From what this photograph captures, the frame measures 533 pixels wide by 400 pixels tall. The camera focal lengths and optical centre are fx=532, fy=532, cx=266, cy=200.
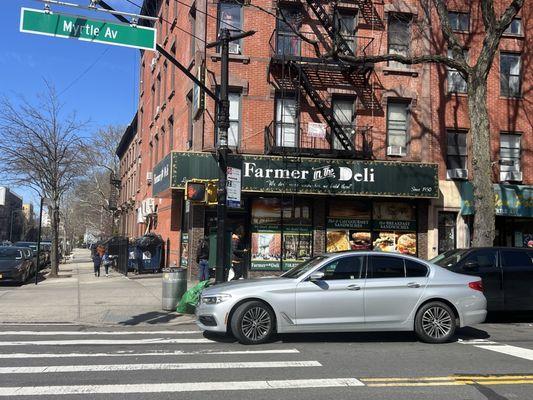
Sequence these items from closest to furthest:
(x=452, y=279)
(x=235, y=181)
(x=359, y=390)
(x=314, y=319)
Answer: (x=359, y=390) < (x=314, y=319) < (x=452, y=279) < (x=235, y=181)

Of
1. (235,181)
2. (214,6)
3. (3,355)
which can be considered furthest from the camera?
(214,6)

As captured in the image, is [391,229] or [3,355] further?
[391,229]

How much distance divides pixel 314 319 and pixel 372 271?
1.31m

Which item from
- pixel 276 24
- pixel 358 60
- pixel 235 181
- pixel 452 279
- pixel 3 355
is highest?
pixel 276 24

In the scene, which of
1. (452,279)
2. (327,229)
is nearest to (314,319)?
(452,279)

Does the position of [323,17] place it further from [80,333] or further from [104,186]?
[104,186]

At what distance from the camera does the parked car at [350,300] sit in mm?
8586

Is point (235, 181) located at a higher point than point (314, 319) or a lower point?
higher

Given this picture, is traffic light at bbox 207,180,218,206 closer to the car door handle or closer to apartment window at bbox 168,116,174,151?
the car door handle

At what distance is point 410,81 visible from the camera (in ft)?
65.9

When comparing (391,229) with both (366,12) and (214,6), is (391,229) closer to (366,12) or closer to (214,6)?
(366,12)

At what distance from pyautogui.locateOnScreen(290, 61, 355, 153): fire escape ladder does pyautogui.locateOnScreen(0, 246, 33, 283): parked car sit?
12.0 metres

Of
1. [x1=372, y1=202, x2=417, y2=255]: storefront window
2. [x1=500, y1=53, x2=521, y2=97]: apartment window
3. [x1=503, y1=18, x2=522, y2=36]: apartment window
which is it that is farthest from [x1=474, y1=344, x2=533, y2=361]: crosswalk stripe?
[x1=503, y1=18, x2=522, y2=36]: apartment window

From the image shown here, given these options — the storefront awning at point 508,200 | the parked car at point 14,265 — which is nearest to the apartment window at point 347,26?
the storefront awning at point 508,200
